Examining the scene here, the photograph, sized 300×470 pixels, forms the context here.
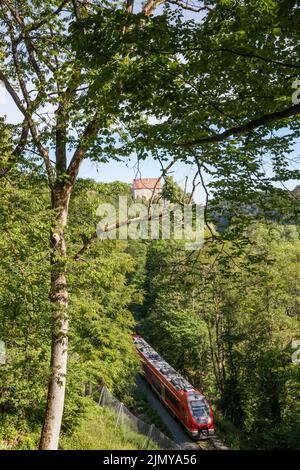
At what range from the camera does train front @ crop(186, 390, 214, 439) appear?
1856 cm

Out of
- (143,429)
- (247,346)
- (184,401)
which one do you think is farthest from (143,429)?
(247,346)

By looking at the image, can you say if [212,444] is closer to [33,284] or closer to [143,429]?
[143,429]

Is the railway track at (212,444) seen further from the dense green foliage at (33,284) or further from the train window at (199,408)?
the dense green foliage at (33,284)

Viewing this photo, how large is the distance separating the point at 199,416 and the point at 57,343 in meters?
→ 15.1

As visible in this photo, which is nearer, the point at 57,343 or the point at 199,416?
the point at 57,343

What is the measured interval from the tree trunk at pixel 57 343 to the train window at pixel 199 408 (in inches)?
565

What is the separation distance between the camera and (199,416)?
18.7m

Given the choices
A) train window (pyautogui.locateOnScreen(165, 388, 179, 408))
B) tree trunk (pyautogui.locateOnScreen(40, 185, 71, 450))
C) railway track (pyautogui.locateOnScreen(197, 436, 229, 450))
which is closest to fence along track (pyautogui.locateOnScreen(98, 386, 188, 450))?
railway track (pyautogui.locateOnScreen(197, 436, 229, 450))

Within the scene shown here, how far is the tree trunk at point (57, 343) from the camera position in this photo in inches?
240

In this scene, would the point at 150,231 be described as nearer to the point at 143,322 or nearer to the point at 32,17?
the point at 32,17

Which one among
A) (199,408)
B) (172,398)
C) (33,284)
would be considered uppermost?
(33,284)

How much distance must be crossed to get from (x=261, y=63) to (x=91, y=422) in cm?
1394

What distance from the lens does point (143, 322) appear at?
3406 centimetres

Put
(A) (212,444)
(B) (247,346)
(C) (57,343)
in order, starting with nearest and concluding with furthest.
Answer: (C) (57,343)
(A) (212,444)
(B) (247,346)
